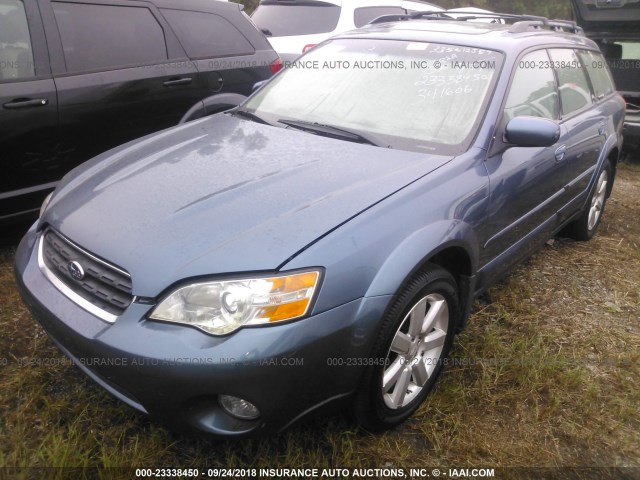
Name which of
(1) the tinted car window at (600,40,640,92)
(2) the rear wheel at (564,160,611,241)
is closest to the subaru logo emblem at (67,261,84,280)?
(2) the rear wheel at (564,160,611,241)

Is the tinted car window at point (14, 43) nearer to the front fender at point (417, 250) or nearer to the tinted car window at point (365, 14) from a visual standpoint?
the front fender at point (417, 250)

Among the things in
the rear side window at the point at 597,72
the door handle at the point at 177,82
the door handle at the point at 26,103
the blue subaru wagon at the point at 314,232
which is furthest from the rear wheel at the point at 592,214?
the door handle at the point at 26,103

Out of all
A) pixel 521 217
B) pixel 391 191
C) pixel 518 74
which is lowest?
pixel 521 217

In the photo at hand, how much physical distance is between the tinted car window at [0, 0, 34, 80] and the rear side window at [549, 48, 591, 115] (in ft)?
10.7

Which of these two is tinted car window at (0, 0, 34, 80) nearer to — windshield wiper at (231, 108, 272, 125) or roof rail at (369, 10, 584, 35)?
windshield wiper at (231, 108, 272, 125)

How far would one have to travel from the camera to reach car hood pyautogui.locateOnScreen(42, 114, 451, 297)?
1.80m

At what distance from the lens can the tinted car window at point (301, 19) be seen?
638cm

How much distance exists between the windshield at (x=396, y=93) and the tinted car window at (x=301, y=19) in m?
3.41

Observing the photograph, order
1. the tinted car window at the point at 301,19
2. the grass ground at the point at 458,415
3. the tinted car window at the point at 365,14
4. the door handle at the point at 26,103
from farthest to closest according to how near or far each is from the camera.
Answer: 1. the tinted car window at the point at 365,14
2. the tinted car window at the point at 301,19
3. the door handle at the point at 26,103
4. the grass ground at the point at 458,415

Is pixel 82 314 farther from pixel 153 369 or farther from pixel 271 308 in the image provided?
pixel 271 308

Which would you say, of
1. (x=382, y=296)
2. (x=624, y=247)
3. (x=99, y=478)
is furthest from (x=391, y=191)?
(x=624, y=247)

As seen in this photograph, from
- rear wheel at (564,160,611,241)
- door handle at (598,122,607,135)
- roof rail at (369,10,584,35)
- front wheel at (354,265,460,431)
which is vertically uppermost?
roof rail at (369,10,584,35)

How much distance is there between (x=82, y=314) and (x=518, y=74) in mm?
2396

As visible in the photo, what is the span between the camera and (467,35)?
9.83 feet
